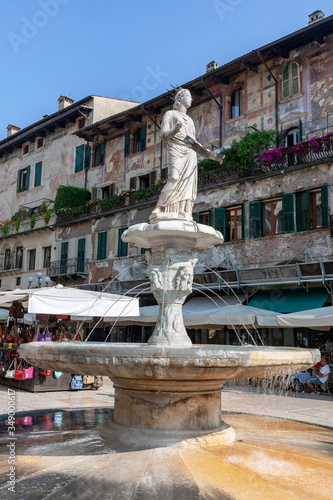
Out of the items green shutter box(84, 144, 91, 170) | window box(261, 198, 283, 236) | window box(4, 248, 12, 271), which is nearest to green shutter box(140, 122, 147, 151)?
green shutter box(84, 144, 91, 170)

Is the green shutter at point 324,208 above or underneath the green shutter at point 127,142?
underneath

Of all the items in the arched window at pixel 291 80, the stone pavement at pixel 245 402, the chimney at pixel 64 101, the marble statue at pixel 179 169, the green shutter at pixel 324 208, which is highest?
the chimney at pixel 64 101

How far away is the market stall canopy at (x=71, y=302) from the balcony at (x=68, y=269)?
13.7 meters

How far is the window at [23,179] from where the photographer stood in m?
33.7

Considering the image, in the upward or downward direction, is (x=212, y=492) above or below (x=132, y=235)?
below

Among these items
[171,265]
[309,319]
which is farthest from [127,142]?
[171,265]

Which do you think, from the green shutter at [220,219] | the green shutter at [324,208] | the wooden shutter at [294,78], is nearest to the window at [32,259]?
the green shutter at [220,219]

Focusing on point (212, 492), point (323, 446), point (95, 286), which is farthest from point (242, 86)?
point (212, 492)

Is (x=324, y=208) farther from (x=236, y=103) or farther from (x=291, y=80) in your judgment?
(x=236, y=103)

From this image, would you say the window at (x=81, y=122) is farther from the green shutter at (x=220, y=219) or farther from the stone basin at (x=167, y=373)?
the stone basin at (x=167, y=373)

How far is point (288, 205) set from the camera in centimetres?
1744

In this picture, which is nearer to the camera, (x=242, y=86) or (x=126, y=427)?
(x=126, y=427)

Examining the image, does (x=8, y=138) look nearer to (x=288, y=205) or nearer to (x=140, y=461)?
(x=288, y=205)

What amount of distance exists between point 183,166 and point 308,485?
174 inches
